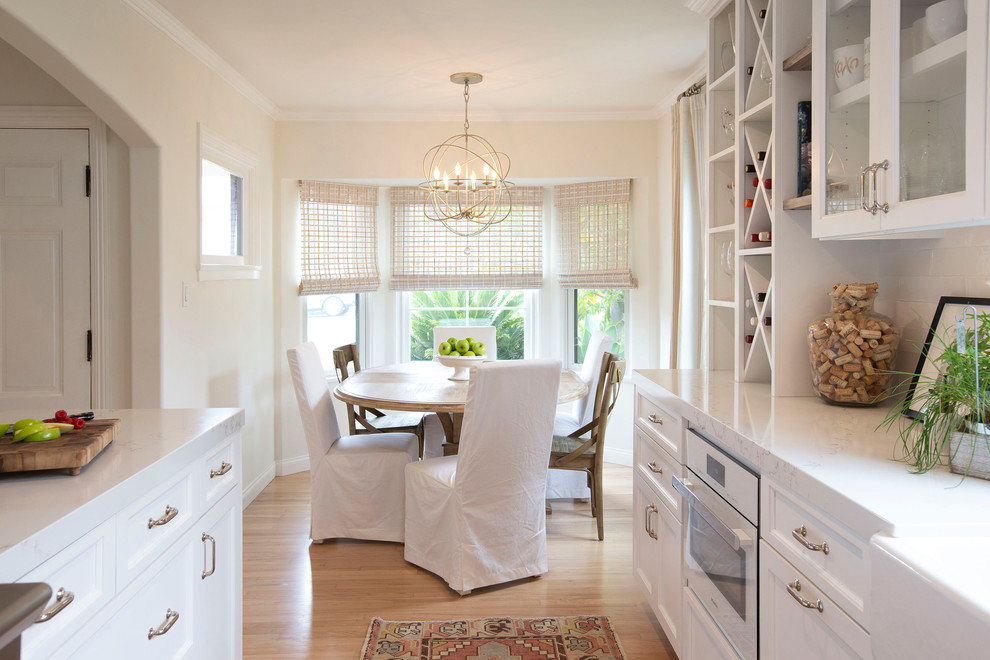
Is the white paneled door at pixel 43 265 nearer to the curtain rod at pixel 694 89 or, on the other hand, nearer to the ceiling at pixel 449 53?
the ceiling at pixel 449 53

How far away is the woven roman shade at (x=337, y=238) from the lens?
→ 5.02 meters

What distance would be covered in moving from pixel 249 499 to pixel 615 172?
10.7ft

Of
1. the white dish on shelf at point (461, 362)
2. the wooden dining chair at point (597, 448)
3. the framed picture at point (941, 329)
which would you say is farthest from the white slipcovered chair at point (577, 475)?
the framed picture at point (941, 329)

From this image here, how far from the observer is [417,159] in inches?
197

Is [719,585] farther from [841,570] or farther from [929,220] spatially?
[929,220]

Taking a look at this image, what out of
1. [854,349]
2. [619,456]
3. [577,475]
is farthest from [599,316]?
[854,349]

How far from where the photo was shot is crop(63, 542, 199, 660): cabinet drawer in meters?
1.29

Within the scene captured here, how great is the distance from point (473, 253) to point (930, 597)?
185 inches

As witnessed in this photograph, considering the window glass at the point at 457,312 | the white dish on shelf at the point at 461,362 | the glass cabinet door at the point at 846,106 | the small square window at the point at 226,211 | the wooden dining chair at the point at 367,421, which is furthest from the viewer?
the window glass at the point at 457,312

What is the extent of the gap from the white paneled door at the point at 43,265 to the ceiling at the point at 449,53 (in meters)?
0.89

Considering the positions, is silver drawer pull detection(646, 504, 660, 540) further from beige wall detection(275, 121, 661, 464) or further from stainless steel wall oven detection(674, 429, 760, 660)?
beige wall detection(275, 121, 661, 464)

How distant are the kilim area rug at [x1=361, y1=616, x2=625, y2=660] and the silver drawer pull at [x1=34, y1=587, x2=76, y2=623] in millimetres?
1518

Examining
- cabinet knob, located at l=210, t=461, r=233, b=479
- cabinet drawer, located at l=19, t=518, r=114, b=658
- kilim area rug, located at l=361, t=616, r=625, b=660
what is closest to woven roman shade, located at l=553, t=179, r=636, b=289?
kilim area rug, located at l=361, t=616, r=625, b=660

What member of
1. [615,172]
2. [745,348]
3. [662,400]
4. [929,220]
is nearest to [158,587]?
[662,400]
